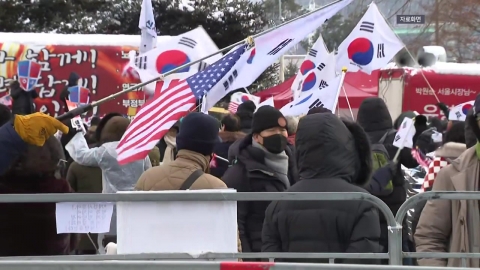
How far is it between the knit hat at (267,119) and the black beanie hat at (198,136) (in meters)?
0.94

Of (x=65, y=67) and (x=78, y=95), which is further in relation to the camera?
(x=65, y=67)

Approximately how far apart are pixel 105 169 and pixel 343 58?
456 centimetres

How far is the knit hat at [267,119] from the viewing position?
237 inches

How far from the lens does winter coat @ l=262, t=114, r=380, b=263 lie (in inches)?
163

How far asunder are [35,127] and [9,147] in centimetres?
21

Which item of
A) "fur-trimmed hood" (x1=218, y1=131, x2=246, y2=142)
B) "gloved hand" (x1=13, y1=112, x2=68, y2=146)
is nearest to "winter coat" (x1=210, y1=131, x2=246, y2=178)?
"fur-trimmed hood" (x1=218, y1=131, x2=246, y2=142)

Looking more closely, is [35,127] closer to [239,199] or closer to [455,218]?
[239,199]

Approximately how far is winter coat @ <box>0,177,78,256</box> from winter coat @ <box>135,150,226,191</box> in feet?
2.92

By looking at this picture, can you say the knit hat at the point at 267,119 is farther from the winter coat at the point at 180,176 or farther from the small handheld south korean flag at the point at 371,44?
the small handheld south korean flag at the point at 371,44

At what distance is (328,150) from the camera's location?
13.9 ft

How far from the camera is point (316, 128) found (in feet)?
14.0

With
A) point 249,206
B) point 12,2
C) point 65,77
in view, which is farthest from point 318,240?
point 12,2

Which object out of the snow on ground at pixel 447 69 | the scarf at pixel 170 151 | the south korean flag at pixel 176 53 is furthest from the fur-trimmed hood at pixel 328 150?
the snow on ground at pixel 447 69

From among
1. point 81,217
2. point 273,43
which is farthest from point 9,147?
point 273,43
